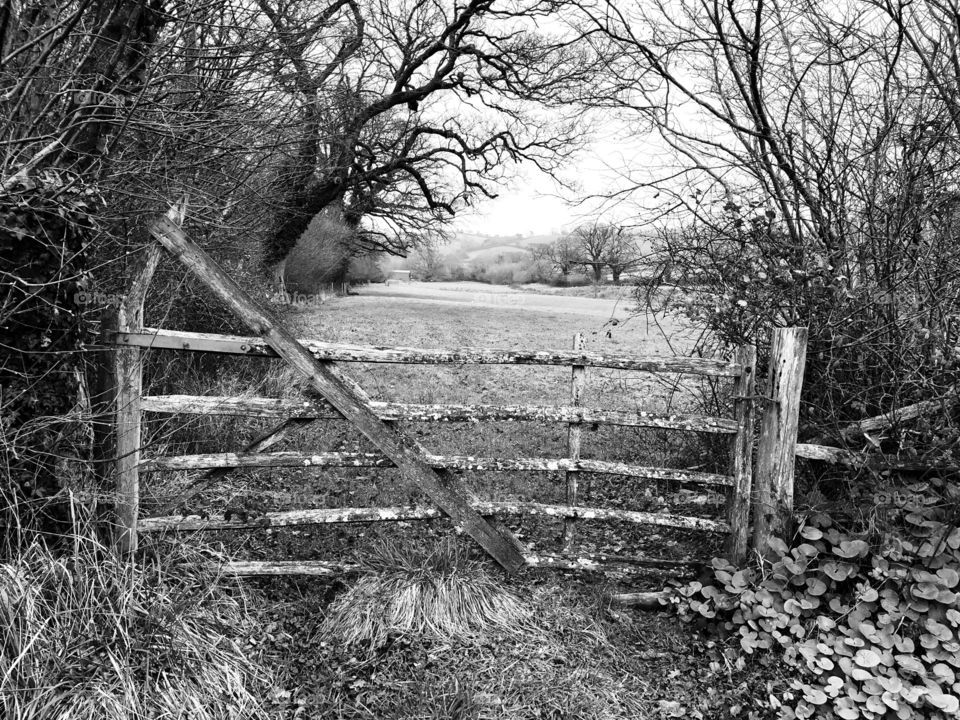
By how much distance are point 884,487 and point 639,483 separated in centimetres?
257

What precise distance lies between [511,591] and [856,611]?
6.82ft

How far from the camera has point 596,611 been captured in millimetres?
4242

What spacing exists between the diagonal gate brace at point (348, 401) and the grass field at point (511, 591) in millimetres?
206

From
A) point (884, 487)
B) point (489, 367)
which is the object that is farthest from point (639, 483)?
point (489, 367)

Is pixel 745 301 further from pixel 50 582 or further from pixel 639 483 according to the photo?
pixel 50 582

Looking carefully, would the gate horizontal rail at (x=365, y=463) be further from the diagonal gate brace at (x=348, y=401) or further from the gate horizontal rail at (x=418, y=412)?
the gate horizontal rail at (x=418, y=412)

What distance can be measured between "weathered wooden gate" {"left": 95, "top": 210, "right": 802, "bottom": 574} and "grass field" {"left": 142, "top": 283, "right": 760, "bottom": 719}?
34cm

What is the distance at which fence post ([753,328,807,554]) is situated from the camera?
14.0ft

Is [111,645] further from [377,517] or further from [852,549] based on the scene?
[852,549]

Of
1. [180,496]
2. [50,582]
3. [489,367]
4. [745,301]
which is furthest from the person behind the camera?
[489,367]

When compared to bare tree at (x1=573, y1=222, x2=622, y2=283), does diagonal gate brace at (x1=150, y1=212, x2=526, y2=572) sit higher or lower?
lower

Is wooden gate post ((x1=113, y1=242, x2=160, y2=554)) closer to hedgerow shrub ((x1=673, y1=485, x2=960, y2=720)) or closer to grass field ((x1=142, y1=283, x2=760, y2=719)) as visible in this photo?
grass field ((x1=142, y1=283, x2=760, y2=719))

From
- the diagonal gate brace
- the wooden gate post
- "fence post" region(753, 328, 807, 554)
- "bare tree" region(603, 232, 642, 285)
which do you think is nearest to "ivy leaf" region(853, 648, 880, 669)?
"fence post" region(753, 328, 807, 554)

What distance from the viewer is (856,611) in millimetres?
3934
